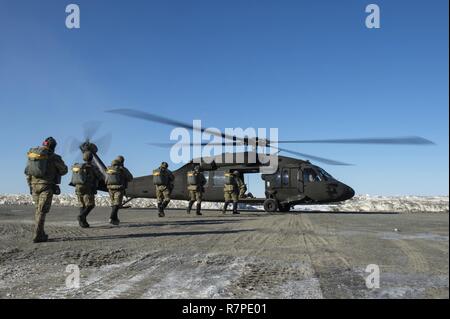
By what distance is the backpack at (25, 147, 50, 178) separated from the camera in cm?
769

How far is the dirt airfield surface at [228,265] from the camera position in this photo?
3768 mm

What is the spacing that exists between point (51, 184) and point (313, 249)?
17.3ft

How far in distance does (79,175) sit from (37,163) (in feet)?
8.17

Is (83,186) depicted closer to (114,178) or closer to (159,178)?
(114,178)

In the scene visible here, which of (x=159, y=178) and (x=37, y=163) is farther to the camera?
(x=159, y=178)

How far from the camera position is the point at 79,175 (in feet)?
33.3

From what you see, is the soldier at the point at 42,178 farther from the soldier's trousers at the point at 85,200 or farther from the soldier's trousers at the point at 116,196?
the soldier's trousers at the point at 116,196

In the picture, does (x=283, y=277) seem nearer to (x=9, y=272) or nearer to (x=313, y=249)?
(x=313, y=249)

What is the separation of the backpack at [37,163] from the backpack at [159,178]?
713cm

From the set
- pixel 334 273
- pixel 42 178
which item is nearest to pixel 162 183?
pixel 42 178

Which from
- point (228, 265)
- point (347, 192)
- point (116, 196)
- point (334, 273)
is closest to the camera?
point (334, 273)

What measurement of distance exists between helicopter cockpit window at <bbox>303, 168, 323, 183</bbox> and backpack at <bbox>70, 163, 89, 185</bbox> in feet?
38.1

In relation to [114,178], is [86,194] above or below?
below

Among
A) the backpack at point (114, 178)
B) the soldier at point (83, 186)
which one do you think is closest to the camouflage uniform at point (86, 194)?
the soldier at point (83, 186)
